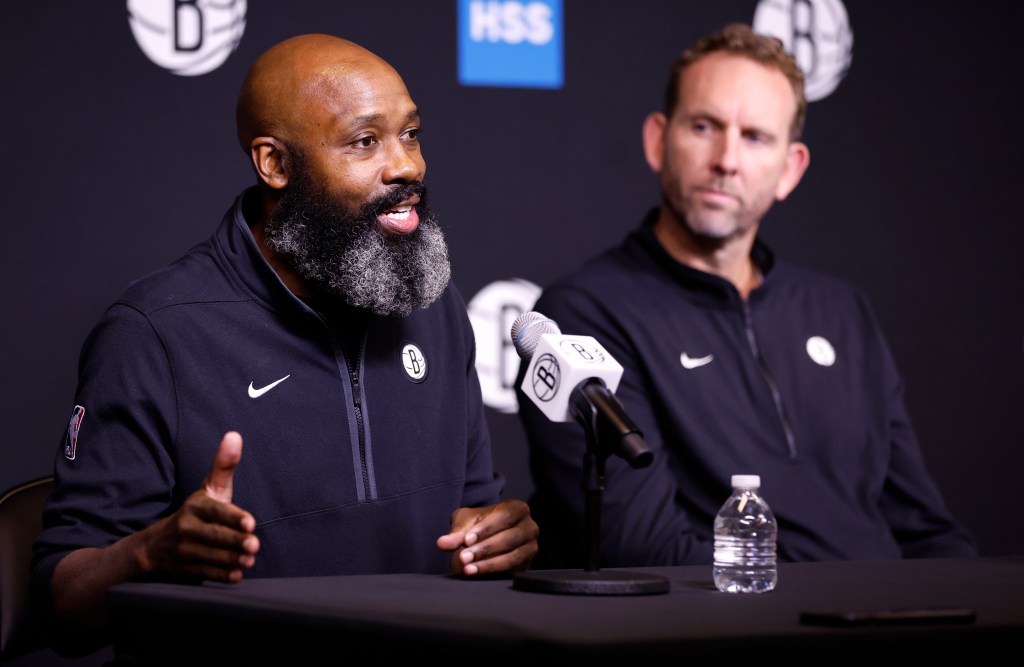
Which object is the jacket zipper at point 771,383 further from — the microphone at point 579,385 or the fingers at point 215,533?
the fingers at point 215,533

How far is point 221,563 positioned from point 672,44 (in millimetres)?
2145

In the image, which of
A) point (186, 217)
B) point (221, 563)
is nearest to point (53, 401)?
point (186, 217)

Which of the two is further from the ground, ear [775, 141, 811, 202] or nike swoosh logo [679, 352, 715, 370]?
ear [775, 141, 811, 202]

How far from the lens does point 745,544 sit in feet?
4.91

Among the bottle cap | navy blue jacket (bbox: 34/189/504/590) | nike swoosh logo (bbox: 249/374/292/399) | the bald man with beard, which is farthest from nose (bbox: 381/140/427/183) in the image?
the bottle cap

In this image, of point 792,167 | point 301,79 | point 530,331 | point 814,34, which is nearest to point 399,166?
point 301,79

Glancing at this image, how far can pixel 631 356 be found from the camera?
2375 millimetres

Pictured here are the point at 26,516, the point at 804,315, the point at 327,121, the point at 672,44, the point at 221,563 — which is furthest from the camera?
the point at 672,44

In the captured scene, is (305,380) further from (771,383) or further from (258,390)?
(771,383)

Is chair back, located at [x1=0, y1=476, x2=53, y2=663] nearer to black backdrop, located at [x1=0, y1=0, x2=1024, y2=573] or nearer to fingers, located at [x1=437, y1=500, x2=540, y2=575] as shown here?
black backdrop, located at [x1=0, y1=0, x2=1024, y2=573]

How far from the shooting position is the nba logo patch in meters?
1.60

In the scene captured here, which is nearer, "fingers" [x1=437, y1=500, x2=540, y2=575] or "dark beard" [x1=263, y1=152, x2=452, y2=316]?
"fingers" [x1=437, y1=500, x2=540, y2=575]

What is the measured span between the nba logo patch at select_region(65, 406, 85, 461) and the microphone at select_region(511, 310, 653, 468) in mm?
619

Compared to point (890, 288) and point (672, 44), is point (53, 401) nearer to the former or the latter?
point (672, 44)
